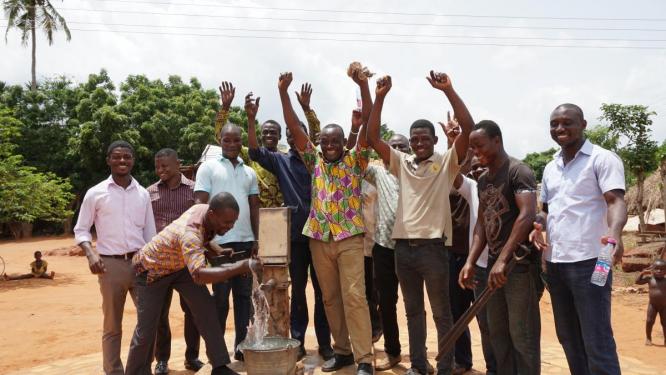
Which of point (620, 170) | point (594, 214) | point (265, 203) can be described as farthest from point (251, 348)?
point (620, 170)

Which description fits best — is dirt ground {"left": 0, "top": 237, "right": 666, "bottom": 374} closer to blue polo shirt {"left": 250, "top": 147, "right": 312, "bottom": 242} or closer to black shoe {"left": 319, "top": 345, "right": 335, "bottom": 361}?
black shoe {"left": 319, "top": 345, "right": 335, "bottom": 361}

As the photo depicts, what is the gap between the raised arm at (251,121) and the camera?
14.7 feet

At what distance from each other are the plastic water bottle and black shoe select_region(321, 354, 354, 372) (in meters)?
2.23

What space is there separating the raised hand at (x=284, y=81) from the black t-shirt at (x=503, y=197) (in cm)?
193

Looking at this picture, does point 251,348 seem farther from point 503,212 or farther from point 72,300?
point 72,300

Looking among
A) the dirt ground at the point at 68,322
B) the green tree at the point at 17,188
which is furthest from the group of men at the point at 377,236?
the green tree at the point at 17,188

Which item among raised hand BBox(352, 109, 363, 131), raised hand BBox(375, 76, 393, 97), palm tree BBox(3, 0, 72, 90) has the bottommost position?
raised hand BBox(352, 109, 363, 131)

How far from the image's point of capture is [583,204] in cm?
315

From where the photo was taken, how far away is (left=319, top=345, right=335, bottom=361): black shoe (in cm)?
479

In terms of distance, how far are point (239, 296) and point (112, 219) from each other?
1267 mm

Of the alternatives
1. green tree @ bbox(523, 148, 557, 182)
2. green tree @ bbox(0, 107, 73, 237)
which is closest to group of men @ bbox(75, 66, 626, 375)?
green tree @ bbox(0, 107, 73, 237)

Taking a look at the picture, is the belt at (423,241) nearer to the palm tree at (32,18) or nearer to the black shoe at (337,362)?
the black shoe at (337,362)

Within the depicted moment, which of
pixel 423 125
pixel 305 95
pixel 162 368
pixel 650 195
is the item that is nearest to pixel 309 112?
pixel 305 95

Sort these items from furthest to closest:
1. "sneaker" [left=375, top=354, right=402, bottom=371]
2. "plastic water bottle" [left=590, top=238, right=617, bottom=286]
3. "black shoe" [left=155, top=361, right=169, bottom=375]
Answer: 1. "black shoe" [left=155, top=361, right=169, bottom=375]
2. "sneaker" [left=375, top=354, right=402, bottom=371]
3. "plastic water bottle" [left=590, top=238, right=617, bottom=286]
